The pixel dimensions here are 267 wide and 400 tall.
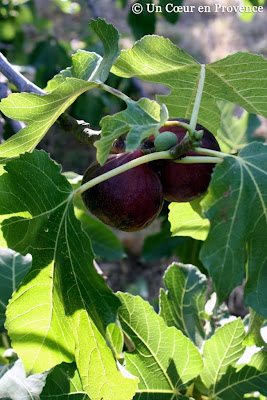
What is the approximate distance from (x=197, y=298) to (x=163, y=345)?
21 cm

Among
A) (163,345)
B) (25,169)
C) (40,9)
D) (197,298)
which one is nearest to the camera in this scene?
(25,169)

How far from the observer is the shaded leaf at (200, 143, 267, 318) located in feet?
2.34

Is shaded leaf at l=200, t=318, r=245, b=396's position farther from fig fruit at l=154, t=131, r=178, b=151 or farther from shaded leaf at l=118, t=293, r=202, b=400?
fig fruit at l=154, t=131, r=178, b=151

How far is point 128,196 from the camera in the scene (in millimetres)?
780

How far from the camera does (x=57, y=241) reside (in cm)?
84

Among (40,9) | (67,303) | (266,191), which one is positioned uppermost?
(266,191)

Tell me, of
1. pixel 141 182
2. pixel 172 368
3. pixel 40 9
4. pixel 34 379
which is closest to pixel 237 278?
pixel 141 182

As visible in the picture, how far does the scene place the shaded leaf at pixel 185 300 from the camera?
1097mm

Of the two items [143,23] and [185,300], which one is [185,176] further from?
[143,23]

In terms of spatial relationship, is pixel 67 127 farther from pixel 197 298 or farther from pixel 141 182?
pixel 197 298

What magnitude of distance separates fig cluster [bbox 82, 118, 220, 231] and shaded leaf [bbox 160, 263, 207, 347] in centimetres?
31

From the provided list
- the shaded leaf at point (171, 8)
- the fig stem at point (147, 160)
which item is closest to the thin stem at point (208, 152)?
the fig stem at point (147, 160)

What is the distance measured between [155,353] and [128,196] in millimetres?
314

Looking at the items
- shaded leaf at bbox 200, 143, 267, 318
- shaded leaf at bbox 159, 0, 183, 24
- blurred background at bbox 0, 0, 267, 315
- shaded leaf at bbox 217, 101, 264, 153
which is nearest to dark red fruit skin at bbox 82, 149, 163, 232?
shaded leaf at bbox 200, 143, 267, 318
